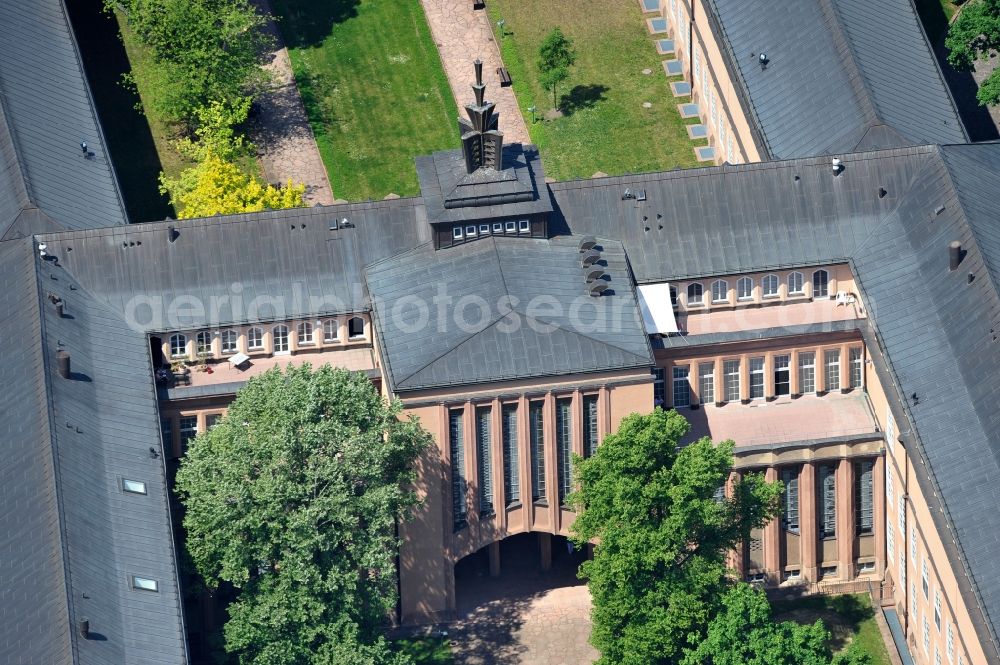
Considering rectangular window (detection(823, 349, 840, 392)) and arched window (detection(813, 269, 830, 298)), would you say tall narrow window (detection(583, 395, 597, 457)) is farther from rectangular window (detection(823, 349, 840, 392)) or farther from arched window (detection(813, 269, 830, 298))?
arched window (detection(813, 269, 830, 298))

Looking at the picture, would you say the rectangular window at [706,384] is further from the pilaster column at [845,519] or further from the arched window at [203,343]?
the arched window at [203,343]

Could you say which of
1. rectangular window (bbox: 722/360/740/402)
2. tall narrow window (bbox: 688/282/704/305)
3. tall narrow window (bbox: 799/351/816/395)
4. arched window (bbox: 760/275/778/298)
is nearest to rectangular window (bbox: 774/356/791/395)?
tall narrow window (bbox: 799/351/816/395)

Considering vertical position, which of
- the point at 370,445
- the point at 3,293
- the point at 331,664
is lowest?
the point at 331,664

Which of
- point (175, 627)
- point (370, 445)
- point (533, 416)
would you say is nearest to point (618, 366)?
point (533, 416)

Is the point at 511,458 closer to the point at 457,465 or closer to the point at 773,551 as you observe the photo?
the point at 457,465

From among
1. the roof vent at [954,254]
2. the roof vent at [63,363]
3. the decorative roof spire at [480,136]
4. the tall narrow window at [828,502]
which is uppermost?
the decorative roof spire at [480,136]

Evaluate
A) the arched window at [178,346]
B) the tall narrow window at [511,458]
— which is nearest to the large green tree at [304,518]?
the tall narrow window at [511,458]

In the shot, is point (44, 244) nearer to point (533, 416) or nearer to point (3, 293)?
point (3, 293)

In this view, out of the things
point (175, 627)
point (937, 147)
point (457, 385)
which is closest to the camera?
point (175, 627)
